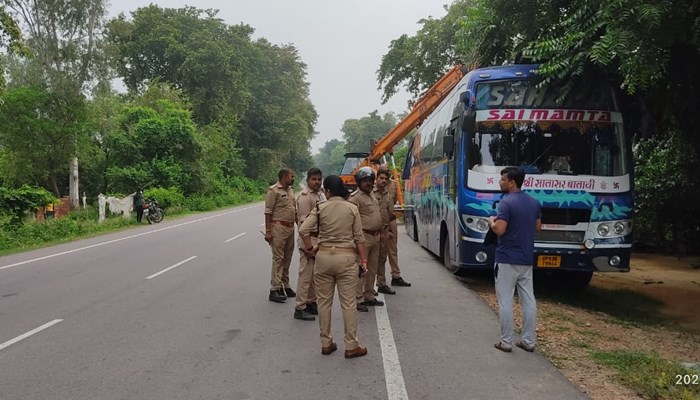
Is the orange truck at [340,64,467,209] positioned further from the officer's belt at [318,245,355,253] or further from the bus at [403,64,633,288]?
the officer's belt at [318,245,355,253]

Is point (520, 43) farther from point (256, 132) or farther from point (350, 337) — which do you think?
point (256, 132)

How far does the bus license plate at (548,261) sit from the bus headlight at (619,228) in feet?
3.01

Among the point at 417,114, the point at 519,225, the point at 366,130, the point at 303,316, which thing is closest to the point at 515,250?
the point at 519,225

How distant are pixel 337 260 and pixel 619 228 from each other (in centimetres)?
471

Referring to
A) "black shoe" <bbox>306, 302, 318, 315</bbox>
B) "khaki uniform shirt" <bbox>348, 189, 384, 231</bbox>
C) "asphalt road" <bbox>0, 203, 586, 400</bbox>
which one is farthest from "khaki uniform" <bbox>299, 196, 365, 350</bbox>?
"khaki uniform shirt" <bbox>348, 189, 384, 231</bbox>

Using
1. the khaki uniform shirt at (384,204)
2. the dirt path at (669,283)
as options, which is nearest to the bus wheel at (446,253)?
the khaki uniform shirt at (384,204)

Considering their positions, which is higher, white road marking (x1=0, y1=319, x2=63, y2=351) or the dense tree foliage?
the dense tree foliage

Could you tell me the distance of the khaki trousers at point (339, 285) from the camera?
501 cm

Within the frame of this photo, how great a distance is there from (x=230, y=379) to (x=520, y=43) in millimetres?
7446

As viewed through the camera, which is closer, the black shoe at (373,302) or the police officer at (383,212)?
the black shoe at (373,302)

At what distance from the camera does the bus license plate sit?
7488 millimetres

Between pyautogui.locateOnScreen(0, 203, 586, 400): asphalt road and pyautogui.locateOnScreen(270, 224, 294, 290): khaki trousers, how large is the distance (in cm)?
37

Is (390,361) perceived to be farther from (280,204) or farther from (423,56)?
(423,56)

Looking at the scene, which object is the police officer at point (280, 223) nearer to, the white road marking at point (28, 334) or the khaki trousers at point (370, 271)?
the khaki trousers at point (370, 271)
